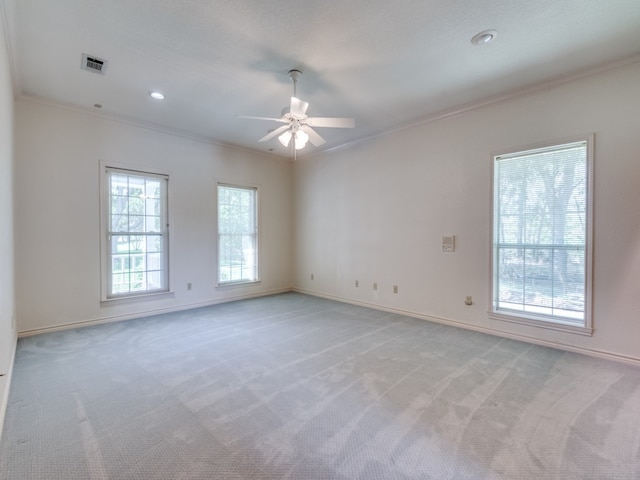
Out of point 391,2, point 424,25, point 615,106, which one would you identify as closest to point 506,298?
point 615,106

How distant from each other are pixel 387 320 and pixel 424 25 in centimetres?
341

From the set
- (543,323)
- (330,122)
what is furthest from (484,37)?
(543,323)

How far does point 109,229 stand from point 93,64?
216 centimetres

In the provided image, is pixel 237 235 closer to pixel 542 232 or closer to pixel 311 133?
pixel 311 133

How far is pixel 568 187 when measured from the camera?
317cm

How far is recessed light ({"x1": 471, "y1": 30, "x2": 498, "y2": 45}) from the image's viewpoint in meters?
2.44

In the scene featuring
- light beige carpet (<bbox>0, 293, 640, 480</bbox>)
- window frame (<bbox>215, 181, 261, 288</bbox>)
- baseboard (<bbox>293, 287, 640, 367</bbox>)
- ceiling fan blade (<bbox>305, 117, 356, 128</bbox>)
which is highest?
ceiling fan blade (<bbox>305, 117, 356, 128</bbox>)

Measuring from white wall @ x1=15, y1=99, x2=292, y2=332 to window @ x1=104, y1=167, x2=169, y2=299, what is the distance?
15 cm

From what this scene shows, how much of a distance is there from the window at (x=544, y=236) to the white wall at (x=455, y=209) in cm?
11

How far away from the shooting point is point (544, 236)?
334 centimetres

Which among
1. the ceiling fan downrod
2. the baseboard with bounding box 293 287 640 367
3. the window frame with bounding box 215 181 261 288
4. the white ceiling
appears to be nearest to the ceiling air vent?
the white ceiling

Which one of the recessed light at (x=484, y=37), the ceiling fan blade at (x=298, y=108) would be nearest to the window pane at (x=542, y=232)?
the recessed light at (x=484, y=37)

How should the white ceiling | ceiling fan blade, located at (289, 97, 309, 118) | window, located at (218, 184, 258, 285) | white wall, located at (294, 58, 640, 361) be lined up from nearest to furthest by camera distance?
1. the white ceiling
2. ceiling fan blade, located at (289, 97, 309, 118)
3. white wall, located at (294, 58, 640, 361)
4. window, located at (218, 184, 258, 285)

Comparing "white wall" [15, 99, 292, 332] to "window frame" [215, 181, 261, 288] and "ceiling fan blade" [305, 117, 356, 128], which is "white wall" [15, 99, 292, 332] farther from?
"ceiling fan blade" [305, 117, 356, 128]
